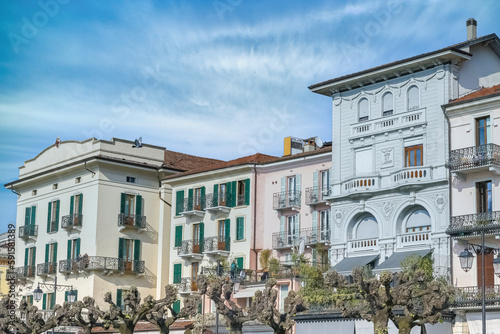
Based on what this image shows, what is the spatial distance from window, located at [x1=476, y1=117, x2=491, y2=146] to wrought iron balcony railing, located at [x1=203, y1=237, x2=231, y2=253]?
20.3 m

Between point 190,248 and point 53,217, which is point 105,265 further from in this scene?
point 53,217

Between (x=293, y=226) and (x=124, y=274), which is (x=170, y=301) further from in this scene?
(x=124, y=274)

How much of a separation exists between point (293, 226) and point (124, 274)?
48.6ft

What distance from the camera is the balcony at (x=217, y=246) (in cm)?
6569

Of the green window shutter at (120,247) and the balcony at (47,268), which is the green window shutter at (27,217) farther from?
the green window shutter at (120,247)

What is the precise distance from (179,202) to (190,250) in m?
4.00

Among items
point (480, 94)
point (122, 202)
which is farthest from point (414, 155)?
point (122, 202)

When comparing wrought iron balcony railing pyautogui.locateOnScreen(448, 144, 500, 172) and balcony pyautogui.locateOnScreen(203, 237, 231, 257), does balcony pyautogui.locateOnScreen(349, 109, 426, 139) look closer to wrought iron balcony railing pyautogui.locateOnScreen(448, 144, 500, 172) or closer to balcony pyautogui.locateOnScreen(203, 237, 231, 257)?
wrought iron balcony railing pyautogui.locateOnScreen(448, 144, 500, 172)

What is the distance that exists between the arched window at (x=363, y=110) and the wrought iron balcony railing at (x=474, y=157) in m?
6.63

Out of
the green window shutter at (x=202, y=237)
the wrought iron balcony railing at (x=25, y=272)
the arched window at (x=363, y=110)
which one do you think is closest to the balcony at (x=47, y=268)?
the wrought iron balcony railing at (x=25, y=272)

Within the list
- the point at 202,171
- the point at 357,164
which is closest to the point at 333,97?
the point at 357,164

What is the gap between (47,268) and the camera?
74562 mm

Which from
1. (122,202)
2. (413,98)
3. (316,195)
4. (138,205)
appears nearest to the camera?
(413,98)

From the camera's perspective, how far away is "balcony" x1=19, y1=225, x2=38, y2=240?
77.4m
